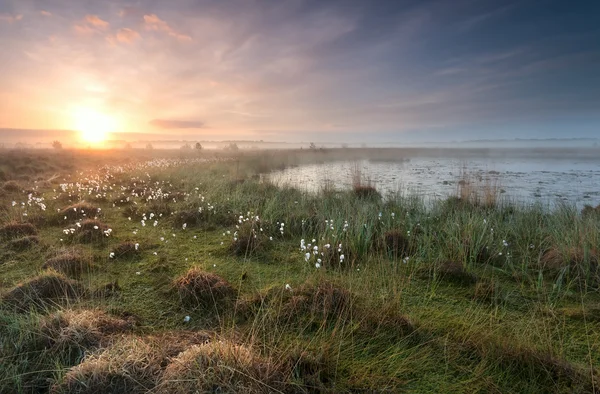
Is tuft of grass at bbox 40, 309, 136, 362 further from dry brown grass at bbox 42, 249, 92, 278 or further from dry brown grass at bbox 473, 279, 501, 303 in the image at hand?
dry brown grass at bbox 473, 279, 501, 303

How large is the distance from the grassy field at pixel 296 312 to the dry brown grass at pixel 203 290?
0.07 ft

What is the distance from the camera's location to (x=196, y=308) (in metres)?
4.22

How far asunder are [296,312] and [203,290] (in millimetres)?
1497

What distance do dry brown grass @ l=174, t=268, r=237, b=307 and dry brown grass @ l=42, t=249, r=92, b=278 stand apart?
7.03 ft

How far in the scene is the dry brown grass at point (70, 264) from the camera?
531cm

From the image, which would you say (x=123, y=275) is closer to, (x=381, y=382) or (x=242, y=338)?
(x=242, y=338)

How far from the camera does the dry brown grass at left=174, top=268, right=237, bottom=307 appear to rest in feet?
14.5

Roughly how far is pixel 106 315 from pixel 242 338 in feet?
6.27

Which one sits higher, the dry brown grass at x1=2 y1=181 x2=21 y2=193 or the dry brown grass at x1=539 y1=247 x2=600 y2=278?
the dry brown grass at x1=2 y1=181 x2=21 y2=193

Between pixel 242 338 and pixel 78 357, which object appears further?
pixel 242 338

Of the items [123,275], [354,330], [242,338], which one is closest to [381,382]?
[354,330]

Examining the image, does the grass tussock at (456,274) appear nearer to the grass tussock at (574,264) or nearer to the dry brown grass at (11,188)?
the grass tussock at (574,264)

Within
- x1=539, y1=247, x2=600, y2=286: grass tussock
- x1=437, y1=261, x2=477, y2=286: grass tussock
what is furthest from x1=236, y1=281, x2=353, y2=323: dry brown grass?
x1=539, y1=247, x2=600, y2=286: grass tussock

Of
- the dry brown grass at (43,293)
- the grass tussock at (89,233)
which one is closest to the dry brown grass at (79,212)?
the grass tussock at (89,233)
